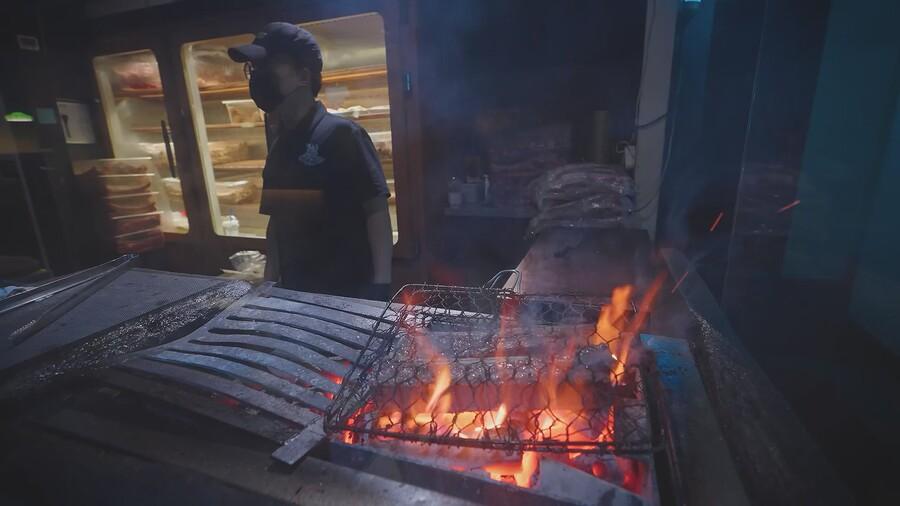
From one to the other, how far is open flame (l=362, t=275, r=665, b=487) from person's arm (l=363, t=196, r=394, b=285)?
1.52 meters

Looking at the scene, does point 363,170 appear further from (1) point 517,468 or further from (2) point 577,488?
(2) point 577,488

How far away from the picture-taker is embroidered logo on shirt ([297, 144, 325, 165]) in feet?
8.93

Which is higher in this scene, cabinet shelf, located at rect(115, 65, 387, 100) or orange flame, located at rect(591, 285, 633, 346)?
cabinet shelf, located at rect(115, 65, 387, 100)

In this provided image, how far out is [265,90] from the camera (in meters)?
2.70

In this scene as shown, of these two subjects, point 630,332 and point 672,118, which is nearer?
point 630,332

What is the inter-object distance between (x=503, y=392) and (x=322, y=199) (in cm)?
199

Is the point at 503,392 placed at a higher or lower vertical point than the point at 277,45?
lower

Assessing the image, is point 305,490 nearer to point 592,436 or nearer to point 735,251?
point 592,436

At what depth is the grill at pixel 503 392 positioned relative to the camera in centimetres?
114

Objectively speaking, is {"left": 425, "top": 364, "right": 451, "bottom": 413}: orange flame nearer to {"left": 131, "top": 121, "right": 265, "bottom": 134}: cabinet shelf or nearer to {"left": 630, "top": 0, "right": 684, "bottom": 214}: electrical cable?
{"left": 630, "top": 0, "right": 684, "bottom": 214}: electrical cable

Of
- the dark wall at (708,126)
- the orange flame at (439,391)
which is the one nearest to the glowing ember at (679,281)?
the dark wall at (708,126)

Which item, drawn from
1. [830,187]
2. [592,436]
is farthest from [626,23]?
[592,436]

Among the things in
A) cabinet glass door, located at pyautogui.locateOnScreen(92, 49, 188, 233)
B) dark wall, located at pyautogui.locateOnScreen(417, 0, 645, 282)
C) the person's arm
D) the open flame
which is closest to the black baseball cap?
the person's arm

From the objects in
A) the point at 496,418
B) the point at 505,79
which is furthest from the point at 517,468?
the point at 505,79
